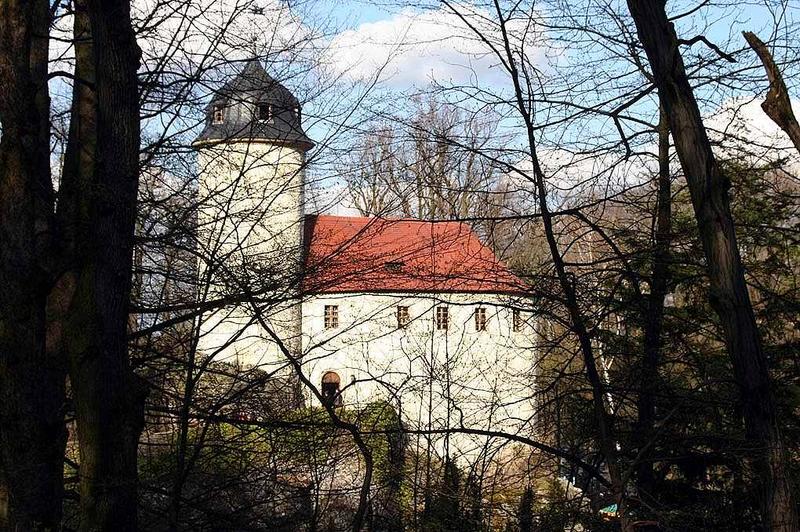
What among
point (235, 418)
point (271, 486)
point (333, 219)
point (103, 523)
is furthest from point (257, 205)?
point (103, 523)

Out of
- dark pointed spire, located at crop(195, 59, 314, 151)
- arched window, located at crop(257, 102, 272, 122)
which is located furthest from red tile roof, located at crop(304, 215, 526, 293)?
arched window, located at crop(257, 102, 272, 122)

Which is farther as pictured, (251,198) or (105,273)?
(251,198)

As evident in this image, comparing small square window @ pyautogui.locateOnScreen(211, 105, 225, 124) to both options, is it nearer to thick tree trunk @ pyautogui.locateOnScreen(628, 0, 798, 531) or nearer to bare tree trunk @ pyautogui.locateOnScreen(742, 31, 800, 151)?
thick tree trunk @ pyautogui.locateOnScreen(628, 0, 798, 531)

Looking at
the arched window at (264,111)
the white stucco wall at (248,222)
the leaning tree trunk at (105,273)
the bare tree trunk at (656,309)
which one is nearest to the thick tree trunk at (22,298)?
the leaning tree trunk at (105,273)

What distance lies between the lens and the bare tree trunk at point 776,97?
227 inches

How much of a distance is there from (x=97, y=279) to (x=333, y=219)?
9.80 feet

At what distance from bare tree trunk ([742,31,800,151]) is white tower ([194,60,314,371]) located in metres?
3.67

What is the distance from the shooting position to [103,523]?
215 inches

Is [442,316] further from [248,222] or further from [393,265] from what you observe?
[248,222]

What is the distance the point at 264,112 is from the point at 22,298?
9.69 ft

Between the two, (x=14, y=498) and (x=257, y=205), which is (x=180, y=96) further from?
(x=14, y=498)

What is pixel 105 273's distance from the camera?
5664 mm

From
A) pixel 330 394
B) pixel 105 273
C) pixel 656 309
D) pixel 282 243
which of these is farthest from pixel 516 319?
pixel 330 394

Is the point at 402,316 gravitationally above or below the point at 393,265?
below
